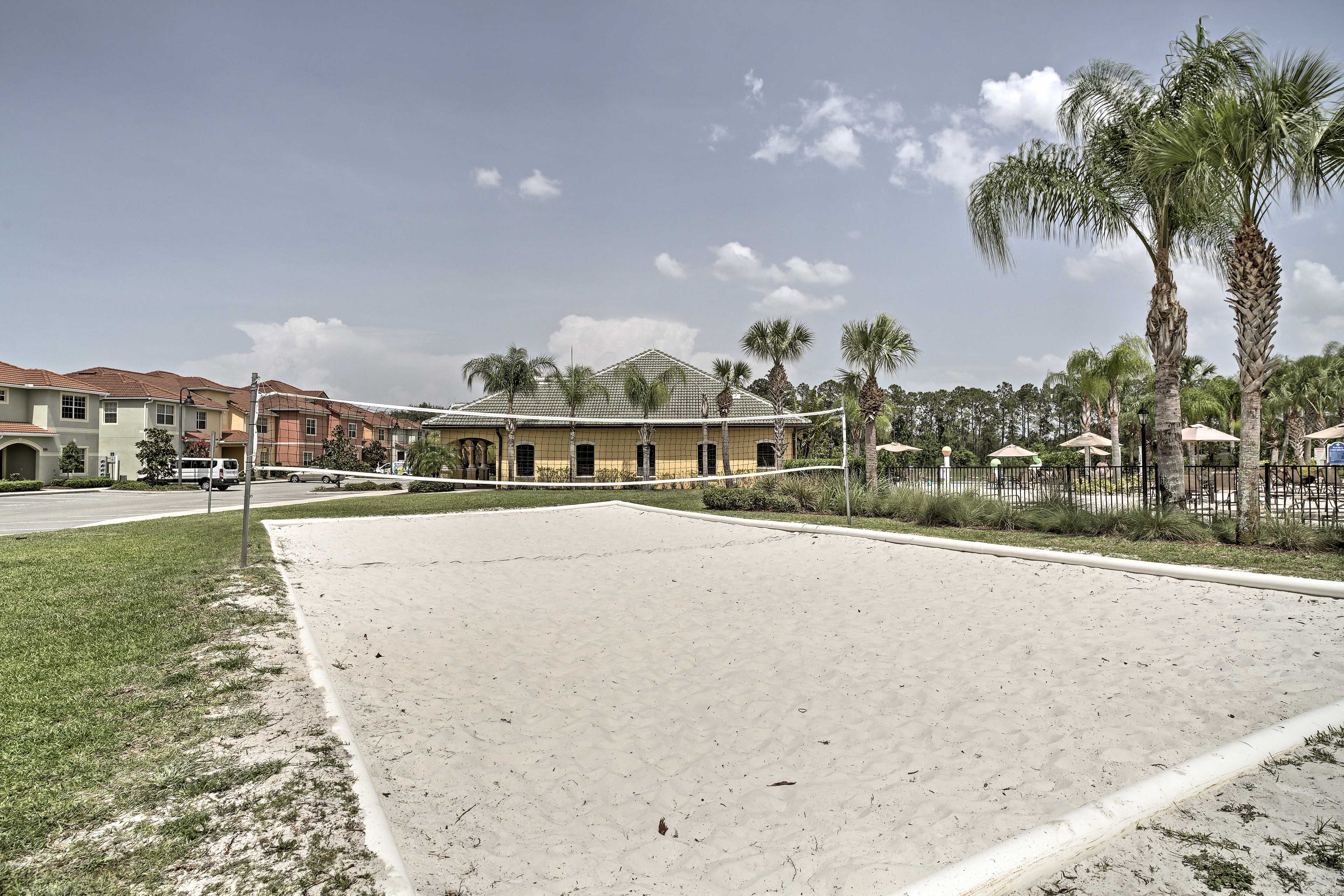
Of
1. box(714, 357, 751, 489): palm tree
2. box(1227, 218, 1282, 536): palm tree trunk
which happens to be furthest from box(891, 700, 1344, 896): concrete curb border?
box(714, 357, 751, 489): palm tree

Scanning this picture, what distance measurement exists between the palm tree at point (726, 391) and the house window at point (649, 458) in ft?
9.47

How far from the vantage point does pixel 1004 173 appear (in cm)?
1220

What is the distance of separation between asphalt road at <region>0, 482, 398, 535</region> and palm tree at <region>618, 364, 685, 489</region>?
1059 centimetres

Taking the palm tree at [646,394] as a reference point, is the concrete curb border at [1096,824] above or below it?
below

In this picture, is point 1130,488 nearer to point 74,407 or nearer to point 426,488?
point 426,488

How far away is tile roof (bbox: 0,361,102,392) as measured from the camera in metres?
36.3

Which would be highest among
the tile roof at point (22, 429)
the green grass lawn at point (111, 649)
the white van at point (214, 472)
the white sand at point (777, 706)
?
the tile roof at point (22, 429)

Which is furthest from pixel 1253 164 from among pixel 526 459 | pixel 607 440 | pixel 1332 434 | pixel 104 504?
pixel 104 504

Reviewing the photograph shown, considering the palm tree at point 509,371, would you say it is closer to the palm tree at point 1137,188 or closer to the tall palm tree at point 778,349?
the tall palm tree at point 778,349

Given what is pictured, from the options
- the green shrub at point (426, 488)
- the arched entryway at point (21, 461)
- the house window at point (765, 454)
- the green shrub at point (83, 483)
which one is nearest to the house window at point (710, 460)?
the house window at point (765, 454)

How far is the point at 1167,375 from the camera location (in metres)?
11.1

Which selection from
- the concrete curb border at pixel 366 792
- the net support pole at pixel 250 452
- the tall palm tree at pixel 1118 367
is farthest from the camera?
the tall palm tree at pixel 1118 367

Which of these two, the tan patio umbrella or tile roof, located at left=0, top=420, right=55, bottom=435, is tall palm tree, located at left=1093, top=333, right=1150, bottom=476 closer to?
the tan patio umbrella

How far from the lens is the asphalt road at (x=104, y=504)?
607 inches
